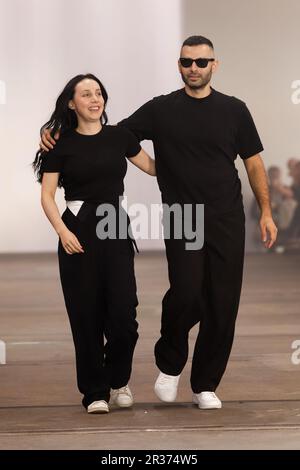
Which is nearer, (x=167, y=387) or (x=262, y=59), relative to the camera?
(x=167, y=387)

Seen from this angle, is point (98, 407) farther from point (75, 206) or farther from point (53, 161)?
point (53, 161)

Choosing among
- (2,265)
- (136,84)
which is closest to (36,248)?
(2,265)

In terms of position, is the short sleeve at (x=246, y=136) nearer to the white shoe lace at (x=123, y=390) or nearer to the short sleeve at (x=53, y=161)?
the short sleeve at (x=53, y=161)

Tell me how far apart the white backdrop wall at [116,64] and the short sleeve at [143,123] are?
336 inches

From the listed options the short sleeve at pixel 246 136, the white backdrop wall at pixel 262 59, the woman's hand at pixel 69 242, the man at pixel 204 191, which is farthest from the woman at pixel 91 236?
the white backdrop wall at pixel 262 59

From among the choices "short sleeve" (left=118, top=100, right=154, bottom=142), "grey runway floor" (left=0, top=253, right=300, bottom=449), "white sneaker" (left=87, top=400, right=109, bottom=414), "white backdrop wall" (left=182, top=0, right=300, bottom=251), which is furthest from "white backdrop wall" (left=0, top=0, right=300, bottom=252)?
"white sneaker" (left=87, top=400, right=109, bottom=414)

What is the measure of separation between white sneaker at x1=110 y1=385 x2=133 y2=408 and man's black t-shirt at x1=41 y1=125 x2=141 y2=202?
0.76 m

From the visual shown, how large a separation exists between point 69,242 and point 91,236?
10 cm

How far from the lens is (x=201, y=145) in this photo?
14.1 feet

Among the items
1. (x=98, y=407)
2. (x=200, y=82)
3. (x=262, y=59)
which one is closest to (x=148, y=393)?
(x=98, y=407)

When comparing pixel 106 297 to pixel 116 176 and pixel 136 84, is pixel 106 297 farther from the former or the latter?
pixel 136 84

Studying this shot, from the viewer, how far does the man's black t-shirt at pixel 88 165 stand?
429 cm

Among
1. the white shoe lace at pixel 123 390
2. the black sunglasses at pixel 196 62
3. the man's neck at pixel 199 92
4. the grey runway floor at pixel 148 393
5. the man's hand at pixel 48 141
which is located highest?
the black sunglasses at pixel 196 62

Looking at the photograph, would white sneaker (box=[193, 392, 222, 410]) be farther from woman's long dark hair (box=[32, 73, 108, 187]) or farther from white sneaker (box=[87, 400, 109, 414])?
woman's long dark hair (box=[32, 73, 108, 187])
